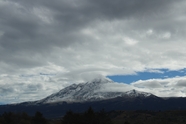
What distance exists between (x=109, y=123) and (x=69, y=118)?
604 inches

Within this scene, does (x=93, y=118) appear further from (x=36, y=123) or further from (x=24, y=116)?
(x=24, y=116)

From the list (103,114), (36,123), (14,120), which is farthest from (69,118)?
(14,120)

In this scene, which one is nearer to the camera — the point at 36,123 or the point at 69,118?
the point at 69,118

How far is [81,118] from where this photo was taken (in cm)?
9381

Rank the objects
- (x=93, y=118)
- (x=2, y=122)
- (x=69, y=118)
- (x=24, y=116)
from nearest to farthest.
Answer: (x=93, y=118)
(x=69, y=118)
(x=2, y=122)
(x=24, y=116)

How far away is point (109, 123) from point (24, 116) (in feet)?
157

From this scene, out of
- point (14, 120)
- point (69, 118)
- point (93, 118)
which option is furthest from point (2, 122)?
point (93, 118)

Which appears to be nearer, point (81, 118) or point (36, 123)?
point (81, 118)

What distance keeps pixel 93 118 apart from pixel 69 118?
11296 mm

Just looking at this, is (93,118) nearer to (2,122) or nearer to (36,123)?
(36,123)

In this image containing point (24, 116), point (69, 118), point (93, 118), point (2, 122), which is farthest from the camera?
point (24, 116)

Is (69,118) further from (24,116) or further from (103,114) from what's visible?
(24,116)

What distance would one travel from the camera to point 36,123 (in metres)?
112

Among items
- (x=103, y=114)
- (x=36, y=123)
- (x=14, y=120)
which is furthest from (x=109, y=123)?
(x=14, y=120)
